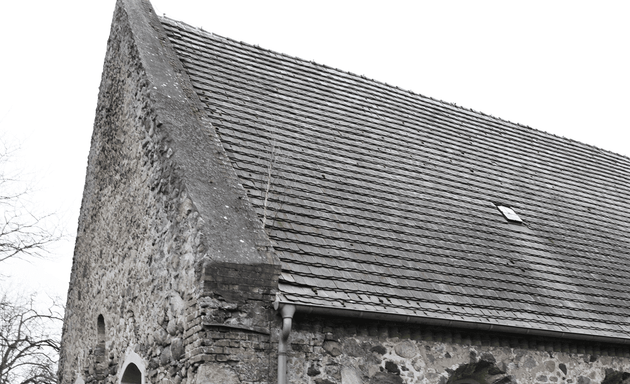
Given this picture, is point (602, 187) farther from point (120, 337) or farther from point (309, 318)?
point (120, 337)

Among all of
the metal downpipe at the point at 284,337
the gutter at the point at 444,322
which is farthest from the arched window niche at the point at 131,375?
the gutter at the point at 444,322

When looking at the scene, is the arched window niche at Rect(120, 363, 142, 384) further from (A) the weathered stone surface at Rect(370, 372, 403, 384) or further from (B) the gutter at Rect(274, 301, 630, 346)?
(A) the weathered stone surface at Rect(370, 372, 403, 384)

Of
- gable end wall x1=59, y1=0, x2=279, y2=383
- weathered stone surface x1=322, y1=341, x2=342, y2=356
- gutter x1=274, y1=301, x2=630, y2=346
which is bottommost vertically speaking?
weathered stone surface x1=322, y1=341, x2=342, y2=356

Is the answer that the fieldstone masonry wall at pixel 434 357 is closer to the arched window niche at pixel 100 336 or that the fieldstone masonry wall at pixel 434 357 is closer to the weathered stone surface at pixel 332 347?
the weathered stone surface at pixel 332 347

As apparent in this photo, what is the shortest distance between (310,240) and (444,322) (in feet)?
5.30

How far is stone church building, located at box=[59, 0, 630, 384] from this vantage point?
222 inches

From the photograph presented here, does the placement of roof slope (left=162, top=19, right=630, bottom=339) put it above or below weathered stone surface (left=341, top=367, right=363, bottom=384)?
above

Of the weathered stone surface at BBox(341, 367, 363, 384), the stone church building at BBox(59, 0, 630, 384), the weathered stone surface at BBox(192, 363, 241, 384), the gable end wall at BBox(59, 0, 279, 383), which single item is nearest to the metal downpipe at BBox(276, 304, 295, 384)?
the stone church building at BBox(59, 0, 630, 384)

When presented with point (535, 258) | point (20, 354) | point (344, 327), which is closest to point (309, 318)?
point (344, 327)

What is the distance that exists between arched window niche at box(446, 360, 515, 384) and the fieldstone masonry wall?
0.01 meters

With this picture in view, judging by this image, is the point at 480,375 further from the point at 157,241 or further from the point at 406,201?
the point at 157,241

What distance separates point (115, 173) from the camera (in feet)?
28.2

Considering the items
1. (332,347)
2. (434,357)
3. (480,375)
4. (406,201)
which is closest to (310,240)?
(332,347)

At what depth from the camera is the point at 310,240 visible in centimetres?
657
